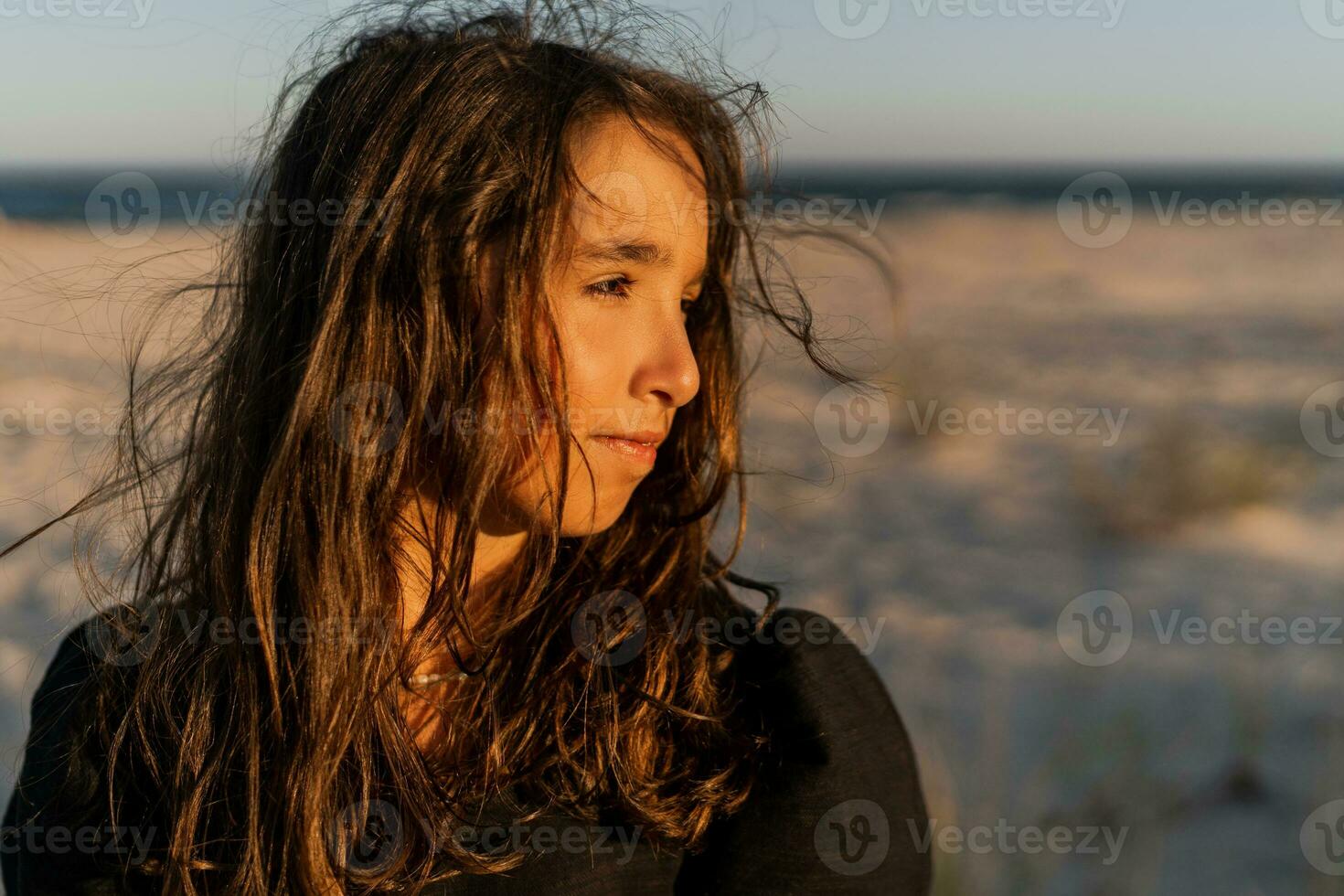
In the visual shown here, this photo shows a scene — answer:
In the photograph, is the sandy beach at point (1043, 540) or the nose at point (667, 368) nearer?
the nose at point (667, 368)

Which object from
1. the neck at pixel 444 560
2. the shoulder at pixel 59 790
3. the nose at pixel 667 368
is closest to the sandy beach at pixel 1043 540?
the nose at pixel 667 368

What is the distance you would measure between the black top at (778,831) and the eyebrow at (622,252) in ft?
2.12

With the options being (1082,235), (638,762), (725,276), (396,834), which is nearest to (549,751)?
(638,762)

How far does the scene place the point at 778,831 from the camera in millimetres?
1840

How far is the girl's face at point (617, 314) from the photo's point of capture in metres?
1.83

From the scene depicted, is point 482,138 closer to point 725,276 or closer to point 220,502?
point 725,276

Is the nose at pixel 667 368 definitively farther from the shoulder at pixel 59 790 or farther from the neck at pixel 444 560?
the shoulder at pixel 59 790

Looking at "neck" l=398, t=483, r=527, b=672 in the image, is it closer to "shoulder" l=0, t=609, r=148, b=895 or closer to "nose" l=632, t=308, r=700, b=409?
"nose" l=632, t=308, r=700, b=409

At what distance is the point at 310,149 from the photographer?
201 centimetres

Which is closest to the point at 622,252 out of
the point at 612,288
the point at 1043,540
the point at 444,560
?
the point at 612,288

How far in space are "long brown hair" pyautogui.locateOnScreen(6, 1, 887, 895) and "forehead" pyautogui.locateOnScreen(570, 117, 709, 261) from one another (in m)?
0.03

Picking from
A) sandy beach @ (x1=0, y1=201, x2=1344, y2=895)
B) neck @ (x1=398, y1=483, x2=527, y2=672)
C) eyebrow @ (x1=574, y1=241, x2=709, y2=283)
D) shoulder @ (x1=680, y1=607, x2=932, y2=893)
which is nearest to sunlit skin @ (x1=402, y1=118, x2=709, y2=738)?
eyebrow @ (x1=574, y1=241, x2=709, y2=283)

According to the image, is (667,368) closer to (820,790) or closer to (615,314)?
(615,314)

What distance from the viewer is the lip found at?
73.6 inches
